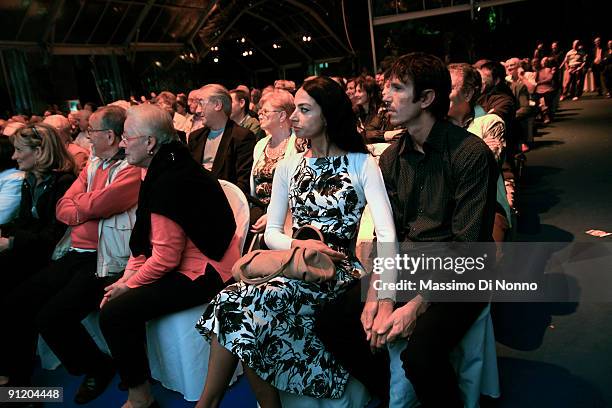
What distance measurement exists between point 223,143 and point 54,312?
1.93m

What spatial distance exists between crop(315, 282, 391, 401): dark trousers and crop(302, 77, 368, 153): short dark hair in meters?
0.70

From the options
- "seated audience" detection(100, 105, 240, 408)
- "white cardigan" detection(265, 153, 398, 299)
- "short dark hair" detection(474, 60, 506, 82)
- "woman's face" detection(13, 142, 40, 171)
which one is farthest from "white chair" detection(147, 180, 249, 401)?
"short dark hair" detection(474, 60, 506, 82)

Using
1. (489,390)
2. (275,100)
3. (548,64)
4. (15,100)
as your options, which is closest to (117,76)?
(15,100)

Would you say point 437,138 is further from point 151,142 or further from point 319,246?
point 151,142

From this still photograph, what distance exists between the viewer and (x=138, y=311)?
2525 mm

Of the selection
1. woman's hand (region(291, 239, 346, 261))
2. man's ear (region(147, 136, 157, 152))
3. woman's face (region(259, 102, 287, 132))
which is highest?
man's ear (region(147, 136, 157, 152))

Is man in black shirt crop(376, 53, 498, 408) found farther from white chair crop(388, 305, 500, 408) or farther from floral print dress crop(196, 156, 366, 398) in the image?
floral print dress crop(196, 156, 366, 398)

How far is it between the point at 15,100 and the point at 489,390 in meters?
14.5

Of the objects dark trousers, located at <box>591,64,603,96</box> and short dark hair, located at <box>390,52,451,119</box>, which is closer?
short dark hair, located at <box>390,52,451,119</box>

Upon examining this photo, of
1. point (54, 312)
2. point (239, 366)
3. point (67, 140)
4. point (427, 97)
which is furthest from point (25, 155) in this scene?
point (427, 97)

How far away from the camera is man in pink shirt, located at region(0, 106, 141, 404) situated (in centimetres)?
285

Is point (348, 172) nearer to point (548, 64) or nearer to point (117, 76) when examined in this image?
point (548, 64)

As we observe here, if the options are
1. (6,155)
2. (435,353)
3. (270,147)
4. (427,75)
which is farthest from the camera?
(270,147)

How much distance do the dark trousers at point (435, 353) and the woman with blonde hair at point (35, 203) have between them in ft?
8.09
